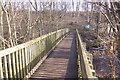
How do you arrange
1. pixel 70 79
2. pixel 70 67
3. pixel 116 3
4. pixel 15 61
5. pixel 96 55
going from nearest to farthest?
pixel 116 3, pixel 15 61, pixel 70 79, pixel 70 67, pixel 96 55

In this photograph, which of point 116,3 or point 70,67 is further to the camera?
point 70,67

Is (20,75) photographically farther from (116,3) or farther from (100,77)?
(100,77)

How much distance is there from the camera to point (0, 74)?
2713 mm

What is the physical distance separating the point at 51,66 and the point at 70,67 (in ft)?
2.52

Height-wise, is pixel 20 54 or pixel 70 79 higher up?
pixel 20 54

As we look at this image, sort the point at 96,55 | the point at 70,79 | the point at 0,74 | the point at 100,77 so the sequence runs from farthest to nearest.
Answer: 1. the point at 96,55
2. the point at 100,77
3. the point at 70,79
4. the point at 0,74

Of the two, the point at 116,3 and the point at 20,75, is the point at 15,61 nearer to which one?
the point at 20,75

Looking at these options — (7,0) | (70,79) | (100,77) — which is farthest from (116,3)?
(100,77)

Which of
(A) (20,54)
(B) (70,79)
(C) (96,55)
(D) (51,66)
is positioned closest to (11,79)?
(A) (20,54)

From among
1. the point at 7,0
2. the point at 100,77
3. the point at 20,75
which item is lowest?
the point at 100,77

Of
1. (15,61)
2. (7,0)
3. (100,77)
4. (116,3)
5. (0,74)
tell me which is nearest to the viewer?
(0,74)

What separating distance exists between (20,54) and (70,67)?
232cm

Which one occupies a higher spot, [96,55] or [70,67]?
[70,67]

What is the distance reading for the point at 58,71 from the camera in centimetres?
495
